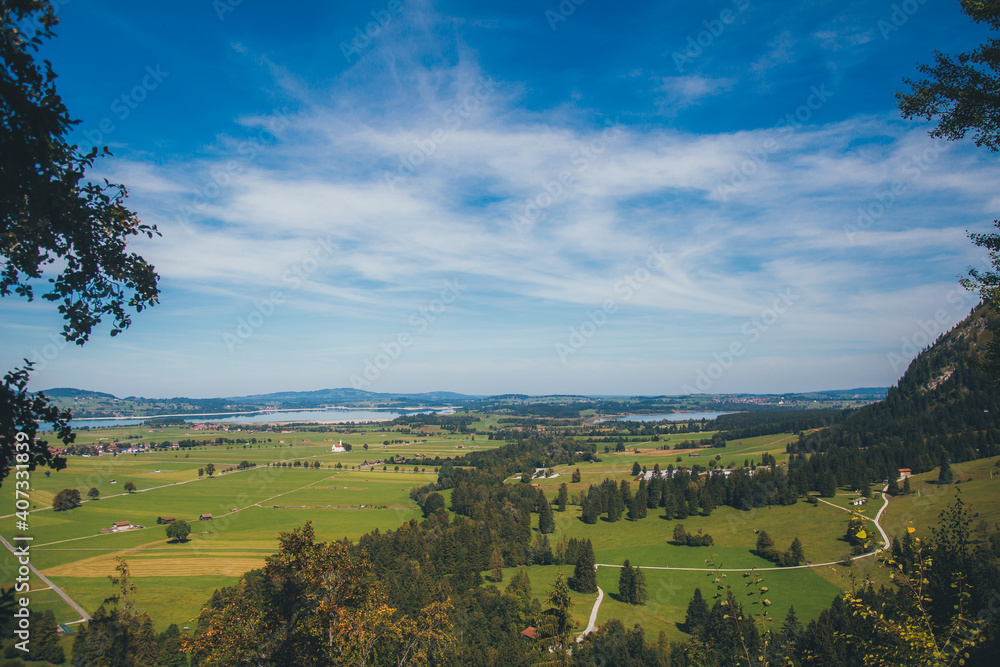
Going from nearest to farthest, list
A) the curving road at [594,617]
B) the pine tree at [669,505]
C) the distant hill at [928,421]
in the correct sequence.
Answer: the curving road at [594,617] → the pine tree at [669,505] → the distant hill at [928,421]

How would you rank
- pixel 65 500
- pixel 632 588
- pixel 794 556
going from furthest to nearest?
1. pixel 65 500
2. pixel 794 556
3. pixel 632 588

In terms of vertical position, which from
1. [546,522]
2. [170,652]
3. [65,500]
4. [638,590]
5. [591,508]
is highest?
[170,652]

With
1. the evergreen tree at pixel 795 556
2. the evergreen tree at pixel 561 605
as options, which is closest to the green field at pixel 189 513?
the evergreen tree at pixel 561 605

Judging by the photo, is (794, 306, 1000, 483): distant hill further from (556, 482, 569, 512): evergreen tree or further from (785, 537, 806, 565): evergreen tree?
(556, 482, 569, 512): evergreen tree

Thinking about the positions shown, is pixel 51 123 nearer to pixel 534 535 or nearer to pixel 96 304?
pixel 96 304

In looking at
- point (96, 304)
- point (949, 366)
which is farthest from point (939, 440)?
point (96, 304)

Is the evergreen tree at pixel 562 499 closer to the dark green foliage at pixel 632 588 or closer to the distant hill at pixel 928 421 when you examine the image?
the dark green foliage at pixel 632 588

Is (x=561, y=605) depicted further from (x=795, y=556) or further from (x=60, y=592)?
(x=795, y=556)

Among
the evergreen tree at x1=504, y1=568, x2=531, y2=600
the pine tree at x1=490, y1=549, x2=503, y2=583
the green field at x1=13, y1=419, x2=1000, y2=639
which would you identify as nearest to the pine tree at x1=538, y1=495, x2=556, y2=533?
the green field at x1=13, y1=419, x2=1000, y2=639

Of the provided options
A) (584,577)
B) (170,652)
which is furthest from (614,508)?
(170,652)

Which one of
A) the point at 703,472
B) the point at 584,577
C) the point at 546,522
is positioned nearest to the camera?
the point at 584,577

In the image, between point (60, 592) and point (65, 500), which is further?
point (65, 500)
